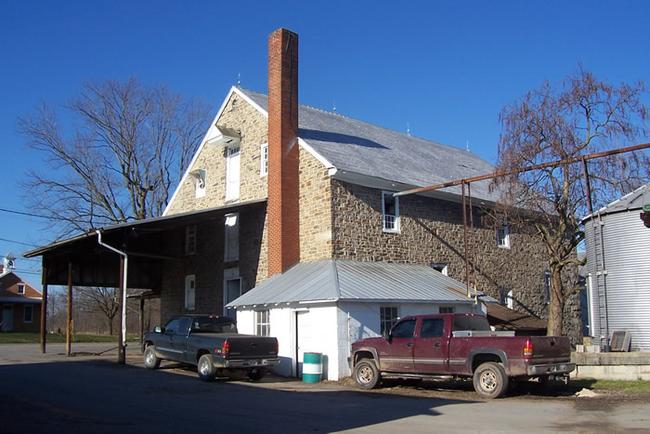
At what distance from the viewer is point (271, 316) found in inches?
840

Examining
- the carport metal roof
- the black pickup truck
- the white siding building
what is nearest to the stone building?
the white siding building

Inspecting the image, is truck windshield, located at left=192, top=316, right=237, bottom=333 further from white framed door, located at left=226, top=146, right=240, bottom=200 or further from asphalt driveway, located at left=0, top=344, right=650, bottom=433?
white framed door, located at left=226, top=146, right=240, bottom=200

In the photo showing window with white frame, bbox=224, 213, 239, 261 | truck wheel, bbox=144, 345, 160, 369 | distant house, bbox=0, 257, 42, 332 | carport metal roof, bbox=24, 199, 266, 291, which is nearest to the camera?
truck wheel, bbox=144, 345, 160, 369

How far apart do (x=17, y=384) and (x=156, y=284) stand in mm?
16821

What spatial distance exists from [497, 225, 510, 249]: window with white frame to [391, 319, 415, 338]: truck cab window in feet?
44.0

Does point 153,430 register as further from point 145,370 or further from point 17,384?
point 145,370

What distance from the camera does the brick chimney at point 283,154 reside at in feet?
76.6

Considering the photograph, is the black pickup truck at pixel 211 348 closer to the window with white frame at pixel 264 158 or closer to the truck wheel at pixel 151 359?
the truck wheel at pixel 151 359

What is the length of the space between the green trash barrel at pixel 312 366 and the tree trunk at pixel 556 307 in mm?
9136

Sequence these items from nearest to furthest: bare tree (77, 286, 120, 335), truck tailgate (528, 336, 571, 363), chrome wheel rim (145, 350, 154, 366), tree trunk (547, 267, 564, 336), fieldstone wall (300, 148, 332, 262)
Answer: truck tailgate (528, 336, 571, 363) → chrome wheel rim (145, 350, 154, 366) → fieldstone wall (300, 148, 332, 262) → tree trunk (547, 267, 564, 336) → bare tree (77, 286, 120, 335)

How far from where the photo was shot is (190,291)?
98.5 feet

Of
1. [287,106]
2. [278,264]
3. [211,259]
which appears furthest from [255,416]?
[211,259]

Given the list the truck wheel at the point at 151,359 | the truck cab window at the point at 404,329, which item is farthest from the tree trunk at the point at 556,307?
the truck wheel at the point at 151,359

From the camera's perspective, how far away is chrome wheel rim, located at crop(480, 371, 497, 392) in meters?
14.4
